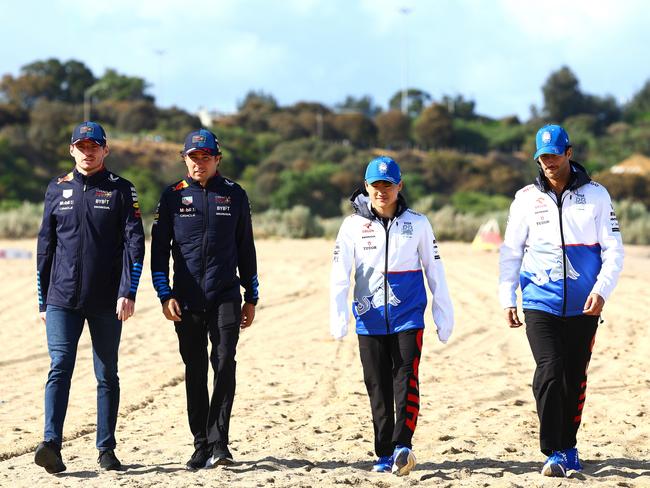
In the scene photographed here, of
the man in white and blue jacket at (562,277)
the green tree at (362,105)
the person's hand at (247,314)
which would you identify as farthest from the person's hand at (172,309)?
the green tree at (362,105)

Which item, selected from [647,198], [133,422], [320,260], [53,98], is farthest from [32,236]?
[53,98]

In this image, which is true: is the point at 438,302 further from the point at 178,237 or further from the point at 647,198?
the point at 647,198

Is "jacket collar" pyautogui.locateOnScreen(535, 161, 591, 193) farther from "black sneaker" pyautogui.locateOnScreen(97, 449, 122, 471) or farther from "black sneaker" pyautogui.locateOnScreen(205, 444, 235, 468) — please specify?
"black sneaker" pyautogui.locateOnScreen(97, 449, 122, 471)

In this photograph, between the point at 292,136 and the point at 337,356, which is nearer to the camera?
the point at 337,356

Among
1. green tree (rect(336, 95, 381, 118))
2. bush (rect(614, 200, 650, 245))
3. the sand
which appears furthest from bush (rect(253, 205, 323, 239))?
green tree (rect(336, 95, 381, 118))

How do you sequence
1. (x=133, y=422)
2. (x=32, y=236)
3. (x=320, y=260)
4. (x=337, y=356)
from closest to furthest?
(x=133, y=422)
(x=337, y=356)
(x=320, y=260)
(x=32, y=236)

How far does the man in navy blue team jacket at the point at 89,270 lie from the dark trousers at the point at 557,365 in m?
2.27

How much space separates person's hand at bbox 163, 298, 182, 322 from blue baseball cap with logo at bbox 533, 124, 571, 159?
217cm

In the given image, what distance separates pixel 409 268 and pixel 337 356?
495cm

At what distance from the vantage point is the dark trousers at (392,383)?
6320 mm

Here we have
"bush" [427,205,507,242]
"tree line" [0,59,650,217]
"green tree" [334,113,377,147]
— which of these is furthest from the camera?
"green tree" [334,113,377,147]

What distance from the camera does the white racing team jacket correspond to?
251 inches

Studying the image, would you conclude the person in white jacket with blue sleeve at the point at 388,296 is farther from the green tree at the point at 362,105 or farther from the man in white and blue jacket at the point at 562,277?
the green tree at the point at 362,105

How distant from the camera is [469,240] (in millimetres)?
27859
